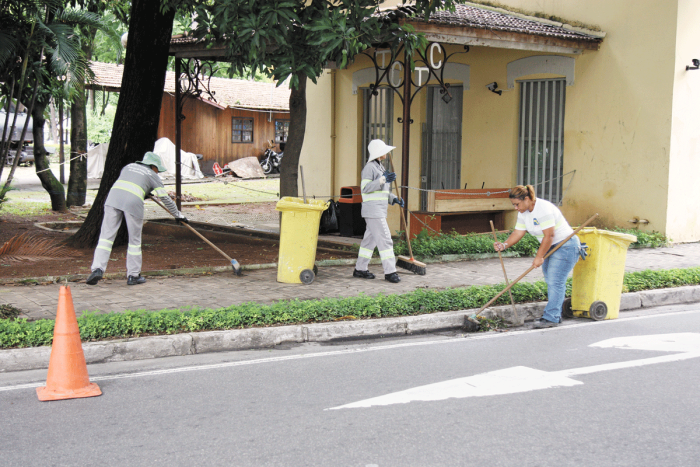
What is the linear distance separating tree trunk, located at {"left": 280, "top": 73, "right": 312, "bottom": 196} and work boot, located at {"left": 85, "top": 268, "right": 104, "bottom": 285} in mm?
3318

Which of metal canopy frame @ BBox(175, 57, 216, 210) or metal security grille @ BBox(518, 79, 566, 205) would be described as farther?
metal canopy frame @ BBox(175, 57, 216, 210)

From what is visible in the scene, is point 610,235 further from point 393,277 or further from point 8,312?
point 8,312

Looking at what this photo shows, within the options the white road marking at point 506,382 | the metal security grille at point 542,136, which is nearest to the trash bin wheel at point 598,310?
the white road marking at point 506,382

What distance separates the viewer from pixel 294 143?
10836 mm

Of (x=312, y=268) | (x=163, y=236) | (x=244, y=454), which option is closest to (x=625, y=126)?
(x=312, y=268)

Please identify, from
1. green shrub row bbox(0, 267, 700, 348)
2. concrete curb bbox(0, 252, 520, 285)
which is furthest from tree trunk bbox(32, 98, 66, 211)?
green shrub row bbox(0, 267, 700, 348)

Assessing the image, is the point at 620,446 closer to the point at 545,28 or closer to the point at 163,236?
the point at 545,28

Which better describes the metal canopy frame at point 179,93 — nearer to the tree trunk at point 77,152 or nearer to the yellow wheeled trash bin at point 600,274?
the tree trunk at point 77,152

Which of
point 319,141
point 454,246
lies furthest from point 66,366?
point 319,141

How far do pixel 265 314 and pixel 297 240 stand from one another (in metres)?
2.05

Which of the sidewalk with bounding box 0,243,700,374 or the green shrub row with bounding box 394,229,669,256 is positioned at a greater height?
the green shrub row with bounding box 394,229,669,256

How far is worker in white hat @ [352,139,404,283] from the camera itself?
8.96m

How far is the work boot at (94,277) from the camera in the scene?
8.27 meters

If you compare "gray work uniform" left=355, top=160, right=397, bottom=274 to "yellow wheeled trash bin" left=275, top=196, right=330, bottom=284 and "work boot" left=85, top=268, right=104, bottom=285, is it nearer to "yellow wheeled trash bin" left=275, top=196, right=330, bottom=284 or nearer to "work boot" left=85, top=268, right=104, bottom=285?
"yellow wheeled trash bin" left=275, top=196, right=330, bottom=284
